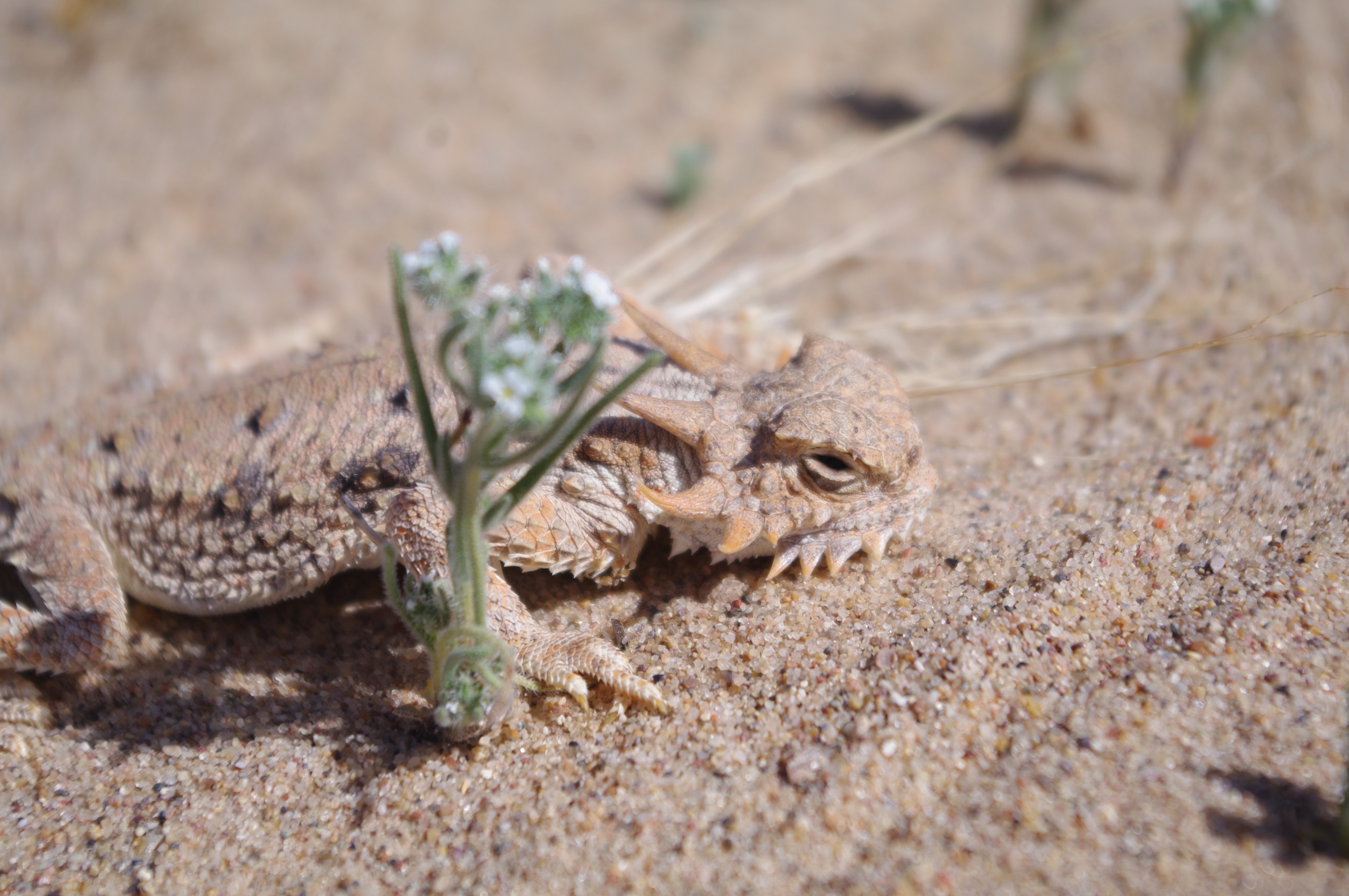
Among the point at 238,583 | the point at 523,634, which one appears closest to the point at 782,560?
the point at 523,634

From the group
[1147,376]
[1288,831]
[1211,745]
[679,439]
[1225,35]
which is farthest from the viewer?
[1225,35]

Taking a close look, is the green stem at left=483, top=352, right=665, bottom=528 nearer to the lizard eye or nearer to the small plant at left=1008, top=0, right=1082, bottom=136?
the lizard eye

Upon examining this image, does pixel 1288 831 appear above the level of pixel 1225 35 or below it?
below

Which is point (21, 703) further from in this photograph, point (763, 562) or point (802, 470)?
point (802, 470)

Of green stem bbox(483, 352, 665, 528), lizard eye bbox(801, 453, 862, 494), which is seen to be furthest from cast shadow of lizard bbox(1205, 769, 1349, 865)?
green stem bbox(483, 352, 665, 528)

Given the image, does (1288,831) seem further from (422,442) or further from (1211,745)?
(422,442)

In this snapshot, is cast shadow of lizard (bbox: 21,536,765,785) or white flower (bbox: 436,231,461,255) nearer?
white flower (bbox: 436,231,461,255)

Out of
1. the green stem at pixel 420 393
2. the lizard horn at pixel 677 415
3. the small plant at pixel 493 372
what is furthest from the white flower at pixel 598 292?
the lizard horn at pixel 677 415

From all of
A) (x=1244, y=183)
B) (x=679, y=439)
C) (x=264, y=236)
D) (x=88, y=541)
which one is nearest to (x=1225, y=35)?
(x=1244, y=183)
